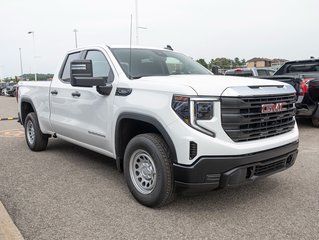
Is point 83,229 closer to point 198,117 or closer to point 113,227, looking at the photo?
point 113,227

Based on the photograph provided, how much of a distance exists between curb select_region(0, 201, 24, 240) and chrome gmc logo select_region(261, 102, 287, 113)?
2.64 metres

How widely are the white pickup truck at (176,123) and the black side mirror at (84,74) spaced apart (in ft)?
0.04

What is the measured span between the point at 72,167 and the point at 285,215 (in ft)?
10.9

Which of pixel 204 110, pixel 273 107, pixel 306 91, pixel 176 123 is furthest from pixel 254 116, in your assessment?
pixel 306 91

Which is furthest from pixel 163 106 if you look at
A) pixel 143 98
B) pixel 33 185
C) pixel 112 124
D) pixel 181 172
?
pixel 33 185

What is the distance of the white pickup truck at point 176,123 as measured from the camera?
338 cm

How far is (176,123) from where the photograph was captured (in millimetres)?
3430

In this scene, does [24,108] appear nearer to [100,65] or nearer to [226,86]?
[100,65]

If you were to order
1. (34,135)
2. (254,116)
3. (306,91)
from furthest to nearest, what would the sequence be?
(306,91) < (34,135) < (254,116)

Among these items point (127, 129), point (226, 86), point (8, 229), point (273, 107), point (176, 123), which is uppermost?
point (226, 86)

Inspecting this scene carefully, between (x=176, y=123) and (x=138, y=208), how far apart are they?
3.68ft

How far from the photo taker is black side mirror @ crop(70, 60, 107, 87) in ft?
13.7

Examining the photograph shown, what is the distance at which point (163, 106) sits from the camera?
3.57m

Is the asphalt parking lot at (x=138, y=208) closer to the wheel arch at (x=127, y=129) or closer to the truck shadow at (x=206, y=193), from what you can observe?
the truck shadow at (x=206, y=193)
